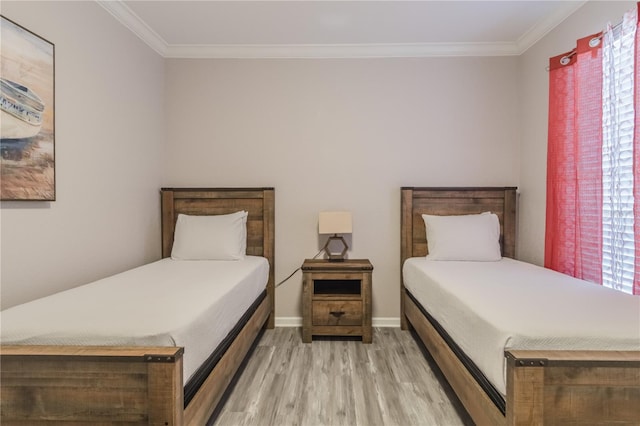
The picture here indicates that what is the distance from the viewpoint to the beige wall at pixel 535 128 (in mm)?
2412

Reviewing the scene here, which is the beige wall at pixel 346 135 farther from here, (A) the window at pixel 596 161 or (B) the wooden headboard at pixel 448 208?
(A) the window at pixel 596 161

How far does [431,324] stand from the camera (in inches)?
82.0

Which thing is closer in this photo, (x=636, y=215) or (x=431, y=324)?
(x=636, y=215)

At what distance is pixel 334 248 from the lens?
10.0ft

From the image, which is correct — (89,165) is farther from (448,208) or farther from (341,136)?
(448,208)

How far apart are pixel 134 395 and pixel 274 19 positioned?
2.52 metres

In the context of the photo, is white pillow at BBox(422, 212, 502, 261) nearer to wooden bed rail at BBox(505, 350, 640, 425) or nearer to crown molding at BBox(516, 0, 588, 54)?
crown molding at BBox(516, 0, 588, 54)

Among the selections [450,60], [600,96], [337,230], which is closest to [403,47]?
[450,60]

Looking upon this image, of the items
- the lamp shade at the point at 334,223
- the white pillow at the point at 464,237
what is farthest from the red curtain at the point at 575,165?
the lamp shade at the point at 334,223

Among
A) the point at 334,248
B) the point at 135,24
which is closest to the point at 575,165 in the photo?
the point at 334,248

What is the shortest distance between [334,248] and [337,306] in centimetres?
59

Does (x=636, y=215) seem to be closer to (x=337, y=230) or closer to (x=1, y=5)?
(x=337, y=230)

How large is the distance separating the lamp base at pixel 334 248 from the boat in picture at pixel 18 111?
2.11 meters

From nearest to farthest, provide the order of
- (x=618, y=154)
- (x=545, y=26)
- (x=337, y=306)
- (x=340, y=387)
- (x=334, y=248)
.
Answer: (x=618, y=154) → (x=340, y=387) → (x=545, y=26) → (x=337, y=306) → (x=334, y=248)
